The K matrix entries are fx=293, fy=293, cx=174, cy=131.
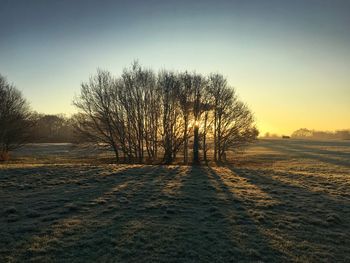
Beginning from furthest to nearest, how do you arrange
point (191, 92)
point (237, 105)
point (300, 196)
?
point (237, 105), point (191, 92), point (300, 196)

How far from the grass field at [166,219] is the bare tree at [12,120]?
1036 inches

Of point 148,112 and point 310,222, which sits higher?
point 148,112

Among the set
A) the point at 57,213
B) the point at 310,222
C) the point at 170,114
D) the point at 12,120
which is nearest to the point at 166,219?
the point at 57,213

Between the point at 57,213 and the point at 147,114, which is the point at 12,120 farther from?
the point at 57,213

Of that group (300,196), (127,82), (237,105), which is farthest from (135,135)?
(300,196)

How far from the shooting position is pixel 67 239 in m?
10.6

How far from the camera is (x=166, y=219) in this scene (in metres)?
13.2

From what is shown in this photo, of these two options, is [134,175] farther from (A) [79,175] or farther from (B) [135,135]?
(B) [135,135]

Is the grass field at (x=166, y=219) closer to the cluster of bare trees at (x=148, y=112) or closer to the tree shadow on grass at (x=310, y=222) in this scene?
the tree shadow on grass at (x=310, y=222)

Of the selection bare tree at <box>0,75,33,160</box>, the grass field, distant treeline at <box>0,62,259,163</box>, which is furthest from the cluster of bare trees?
the grass field

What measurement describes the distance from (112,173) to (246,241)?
14.6 metres

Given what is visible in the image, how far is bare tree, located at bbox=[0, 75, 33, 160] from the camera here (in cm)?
4469

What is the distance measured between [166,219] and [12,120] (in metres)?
40.8

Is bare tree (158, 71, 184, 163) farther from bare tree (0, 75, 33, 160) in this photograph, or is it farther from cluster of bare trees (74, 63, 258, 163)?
bare tree (0, 75, 33, 160)
